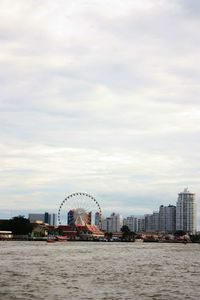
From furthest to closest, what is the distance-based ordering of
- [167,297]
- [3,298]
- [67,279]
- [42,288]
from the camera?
[67,279], [42,288], [167,297], [3,298]

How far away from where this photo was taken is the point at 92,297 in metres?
52.1

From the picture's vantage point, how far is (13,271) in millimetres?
76938

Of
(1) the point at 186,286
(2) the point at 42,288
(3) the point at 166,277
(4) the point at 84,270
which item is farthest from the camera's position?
(4) the point at 84,270

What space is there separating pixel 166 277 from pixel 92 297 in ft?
78.0

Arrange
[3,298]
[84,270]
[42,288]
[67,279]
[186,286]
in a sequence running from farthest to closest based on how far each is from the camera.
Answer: [84,270] → [67,279] → [186,286] → [42,288] → [3,298]

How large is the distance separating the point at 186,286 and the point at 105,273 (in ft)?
53.7

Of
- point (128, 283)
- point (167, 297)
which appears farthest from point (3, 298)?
point (128, 283)

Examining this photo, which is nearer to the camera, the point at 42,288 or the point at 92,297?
the point at 92,297

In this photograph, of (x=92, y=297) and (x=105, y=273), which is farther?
(x=105, y=273)

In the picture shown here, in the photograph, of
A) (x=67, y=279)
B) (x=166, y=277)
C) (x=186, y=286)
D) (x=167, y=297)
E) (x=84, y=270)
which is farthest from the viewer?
(x=84, y=270)

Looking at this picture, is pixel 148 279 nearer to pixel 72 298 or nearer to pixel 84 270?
pixel 84 270

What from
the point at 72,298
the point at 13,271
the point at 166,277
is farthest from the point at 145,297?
the point at 13,271

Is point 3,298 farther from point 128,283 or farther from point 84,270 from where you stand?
point 84,270

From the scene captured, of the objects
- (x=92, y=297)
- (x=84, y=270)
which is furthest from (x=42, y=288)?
(x=84, y=270)
